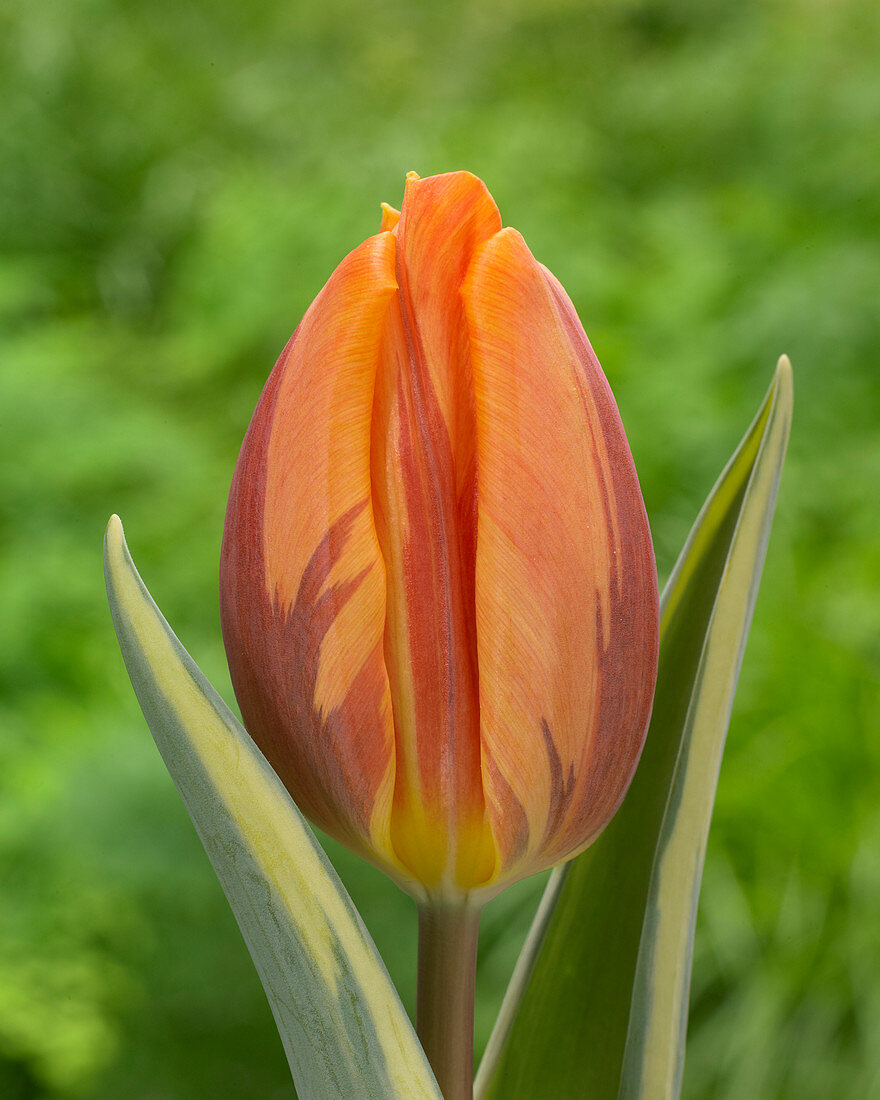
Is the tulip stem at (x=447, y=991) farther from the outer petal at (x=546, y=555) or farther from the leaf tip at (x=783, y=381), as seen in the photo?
the leaf tip at (x=783, y=381)

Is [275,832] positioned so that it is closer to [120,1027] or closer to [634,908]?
[634,908]

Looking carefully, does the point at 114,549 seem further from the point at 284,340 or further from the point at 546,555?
the point at 284,340

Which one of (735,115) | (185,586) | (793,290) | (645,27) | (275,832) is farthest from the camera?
(645,27)

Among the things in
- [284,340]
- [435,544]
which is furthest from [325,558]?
[284,340]

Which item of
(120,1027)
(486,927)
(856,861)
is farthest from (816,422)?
(120,1027)

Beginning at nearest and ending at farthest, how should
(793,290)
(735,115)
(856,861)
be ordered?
(856,861) < (793,290) < (735,115)

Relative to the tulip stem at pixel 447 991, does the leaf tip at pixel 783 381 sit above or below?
above

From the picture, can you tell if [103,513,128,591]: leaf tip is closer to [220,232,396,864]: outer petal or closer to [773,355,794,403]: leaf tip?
[220,232,396,864]: outer petal

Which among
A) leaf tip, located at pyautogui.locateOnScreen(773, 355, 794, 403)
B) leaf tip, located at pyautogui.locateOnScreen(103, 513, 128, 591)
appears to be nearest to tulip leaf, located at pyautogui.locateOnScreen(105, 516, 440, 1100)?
leaf tip, located at pyautogui.locateOnScreen(103, 513, 128, 591)

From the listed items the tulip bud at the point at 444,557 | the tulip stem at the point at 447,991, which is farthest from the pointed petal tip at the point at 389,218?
the tulip stem at the point at 447,991
